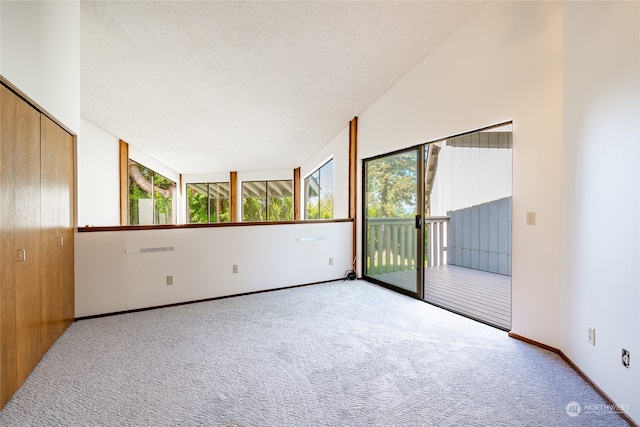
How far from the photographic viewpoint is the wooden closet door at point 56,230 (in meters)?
2.19

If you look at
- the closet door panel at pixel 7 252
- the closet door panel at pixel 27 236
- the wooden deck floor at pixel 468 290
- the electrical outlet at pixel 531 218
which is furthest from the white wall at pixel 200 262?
the electrical outlet at pixel 531 218

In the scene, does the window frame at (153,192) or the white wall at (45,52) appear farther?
the window frame at (153,192)

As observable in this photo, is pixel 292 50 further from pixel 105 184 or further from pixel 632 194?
pixel 105 184

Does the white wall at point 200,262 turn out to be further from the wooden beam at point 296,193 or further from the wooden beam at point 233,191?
the wooden beam at point 233,191

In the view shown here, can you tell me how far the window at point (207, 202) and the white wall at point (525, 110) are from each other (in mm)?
8220

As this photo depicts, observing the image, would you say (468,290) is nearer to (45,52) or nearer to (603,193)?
(603,193)

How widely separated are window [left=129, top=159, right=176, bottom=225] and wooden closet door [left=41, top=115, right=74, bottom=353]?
3957 mm

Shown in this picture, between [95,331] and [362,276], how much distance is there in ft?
11.2

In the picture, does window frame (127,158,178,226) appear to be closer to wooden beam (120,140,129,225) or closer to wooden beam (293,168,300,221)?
wooden beam (120,140,129,225)

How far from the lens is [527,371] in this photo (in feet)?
6.41

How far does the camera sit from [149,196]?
748 cm

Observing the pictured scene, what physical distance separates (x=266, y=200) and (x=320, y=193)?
3.02 meters

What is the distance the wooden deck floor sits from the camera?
3.05m

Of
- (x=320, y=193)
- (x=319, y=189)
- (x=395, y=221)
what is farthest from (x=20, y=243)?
(x=319, y=189)
